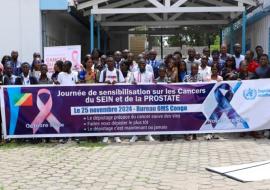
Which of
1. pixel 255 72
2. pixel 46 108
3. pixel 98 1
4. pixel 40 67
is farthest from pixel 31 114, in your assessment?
pixel 98 1

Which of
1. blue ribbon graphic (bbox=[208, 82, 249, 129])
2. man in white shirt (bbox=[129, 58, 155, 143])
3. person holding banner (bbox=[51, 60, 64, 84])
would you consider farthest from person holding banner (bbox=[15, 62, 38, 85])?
blue ribbon graphic (bbox=[208, 82, 249, 129])

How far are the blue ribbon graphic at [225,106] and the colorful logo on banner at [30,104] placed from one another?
10.8ft

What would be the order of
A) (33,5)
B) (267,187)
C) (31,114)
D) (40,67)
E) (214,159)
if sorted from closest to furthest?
(267,187), (214,159), (31,114), (40,67), (33,5)

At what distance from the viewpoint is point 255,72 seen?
35.7 feet

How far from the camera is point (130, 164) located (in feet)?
26.9

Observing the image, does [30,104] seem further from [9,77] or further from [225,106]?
[225,106]

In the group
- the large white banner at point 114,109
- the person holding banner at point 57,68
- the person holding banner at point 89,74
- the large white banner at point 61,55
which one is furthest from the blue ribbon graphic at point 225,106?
the large white banner at point 61,55

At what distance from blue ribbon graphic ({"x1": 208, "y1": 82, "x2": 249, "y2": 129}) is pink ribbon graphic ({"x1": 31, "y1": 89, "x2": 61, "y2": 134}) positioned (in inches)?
128

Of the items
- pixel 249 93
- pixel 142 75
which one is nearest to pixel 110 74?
pixel 142 75

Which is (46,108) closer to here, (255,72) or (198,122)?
(198,122)

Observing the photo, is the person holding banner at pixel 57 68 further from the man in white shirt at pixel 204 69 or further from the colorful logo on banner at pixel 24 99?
the man in white shirt at pixel 204 69

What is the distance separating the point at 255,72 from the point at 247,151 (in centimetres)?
236

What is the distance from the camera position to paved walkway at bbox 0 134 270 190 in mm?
6898

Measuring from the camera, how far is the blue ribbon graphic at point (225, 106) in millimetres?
10500
